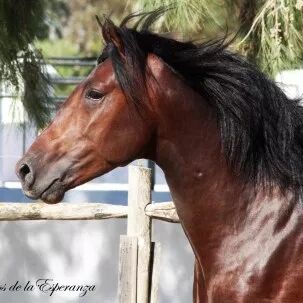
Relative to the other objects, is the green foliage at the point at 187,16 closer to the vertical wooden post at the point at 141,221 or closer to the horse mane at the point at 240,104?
the vertical wooden post at the point at 141,221

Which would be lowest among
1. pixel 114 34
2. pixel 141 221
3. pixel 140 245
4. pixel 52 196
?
pixel 140 245

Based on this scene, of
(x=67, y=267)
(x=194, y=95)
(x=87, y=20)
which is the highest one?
(x=87, y=20)

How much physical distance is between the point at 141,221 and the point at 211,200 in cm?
247

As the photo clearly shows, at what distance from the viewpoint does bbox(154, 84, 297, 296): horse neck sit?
337cm

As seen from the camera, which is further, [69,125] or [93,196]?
[93,196]

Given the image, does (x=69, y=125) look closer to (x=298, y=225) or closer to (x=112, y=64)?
(x=112, y=64)

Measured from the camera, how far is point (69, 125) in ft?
11.4

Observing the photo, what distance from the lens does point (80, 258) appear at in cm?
659

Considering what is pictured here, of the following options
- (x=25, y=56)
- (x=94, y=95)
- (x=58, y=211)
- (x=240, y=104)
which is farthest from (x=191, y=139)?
(x=25, y=56)

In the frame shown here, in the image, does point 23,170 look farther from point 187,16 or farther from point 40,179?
point 187,16

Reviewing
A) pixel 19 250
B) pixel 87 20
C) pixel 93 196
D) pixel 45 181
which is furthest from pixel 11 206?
pixel 87 20

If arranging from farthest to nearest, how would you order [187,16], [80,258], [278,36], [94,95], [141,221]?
[80,258] < [141,221] < [187,16] < [278,36] < [94,95]

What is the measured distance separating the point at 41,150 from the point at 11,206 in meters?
2.90

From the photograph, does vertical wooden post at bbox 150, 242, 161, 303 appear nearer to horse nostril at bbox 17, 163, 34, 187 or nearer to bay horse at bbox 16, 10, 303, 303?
bay horse at bbox 16, 10, 303, 303
